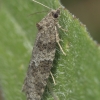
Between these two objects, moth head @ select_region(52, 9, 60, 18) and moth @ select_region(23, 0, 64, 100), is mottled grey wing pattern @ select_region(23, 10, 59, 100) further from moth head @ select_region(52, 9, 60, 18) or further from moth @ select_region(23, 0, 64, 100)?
moth head @ select_region(52, 9, 60, 18)

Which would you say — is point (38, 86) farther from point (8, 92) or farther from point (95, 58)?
point (95, 58)

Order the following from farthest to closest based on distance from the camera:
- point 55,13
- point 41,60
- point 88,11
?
point 88,11 → point 41,60 → point 55,13

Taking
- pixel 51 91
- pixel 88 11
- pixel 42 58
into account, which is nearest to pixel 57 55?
pixel 42 58

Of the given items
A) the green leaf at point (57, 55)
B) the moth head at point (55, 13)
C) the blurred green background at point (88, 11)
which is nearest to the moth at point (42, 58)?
the moth head at point (55, 13)

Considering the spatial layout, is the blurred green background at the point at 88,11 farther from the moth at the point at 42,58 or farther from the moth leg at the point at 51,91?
the moth leg at the point at 51,91

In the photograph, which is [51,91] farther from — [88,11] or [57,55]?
[88,11]

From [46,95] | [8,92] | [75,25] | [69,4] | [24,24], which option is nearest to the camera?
[75,25]

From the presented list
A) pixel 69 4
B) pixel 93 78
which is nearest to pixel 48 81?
pixel 93 78
